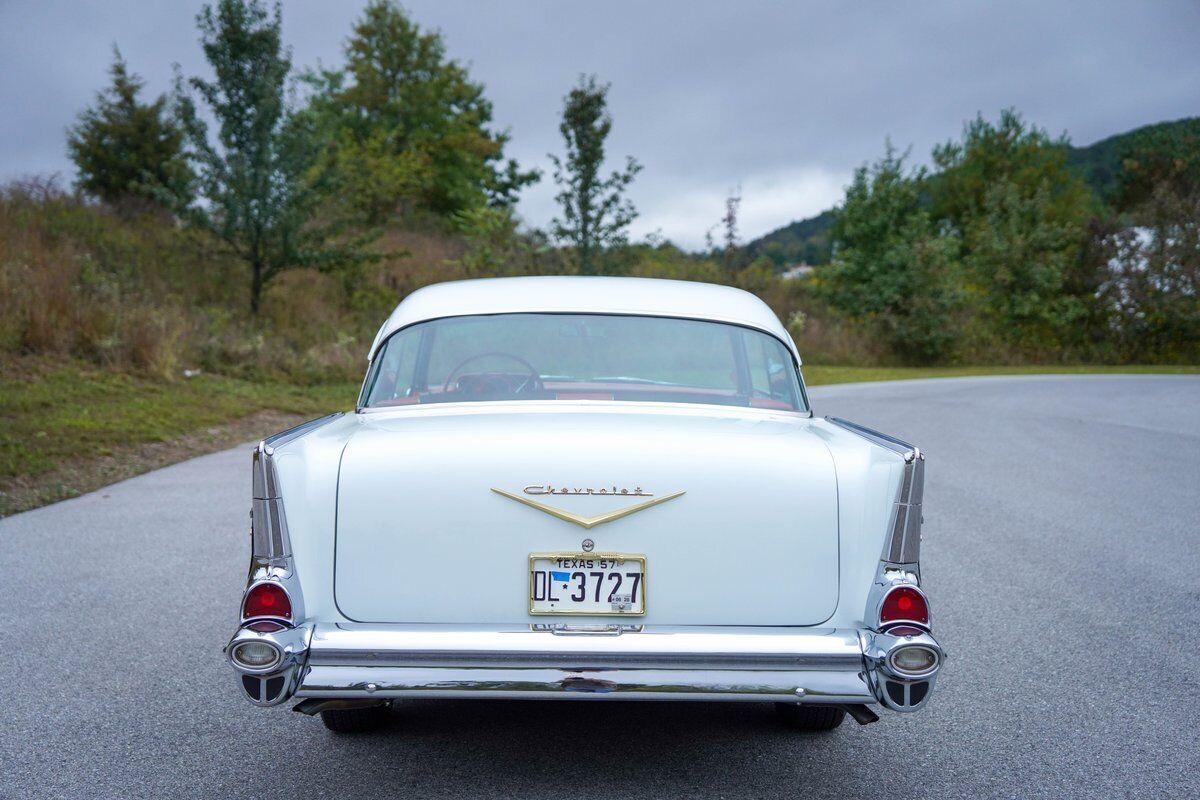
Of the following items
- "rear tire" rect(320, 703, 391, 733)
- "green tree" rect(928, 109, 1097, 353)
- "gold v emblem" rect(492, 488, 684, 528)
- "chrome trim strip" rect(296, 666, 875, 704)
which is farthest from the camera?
"green tree" rect(928, 109, 1097, 353)

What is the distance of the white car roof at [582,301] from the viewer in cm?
392

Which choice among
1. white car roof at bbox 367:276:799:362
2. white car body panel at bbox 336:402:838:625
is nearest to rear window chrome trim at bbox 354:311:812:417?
white car roof at bbox 367:276:799:362

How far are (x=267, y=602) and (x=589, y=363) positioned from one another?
1.76m

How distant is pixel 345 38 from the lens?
1617 inches

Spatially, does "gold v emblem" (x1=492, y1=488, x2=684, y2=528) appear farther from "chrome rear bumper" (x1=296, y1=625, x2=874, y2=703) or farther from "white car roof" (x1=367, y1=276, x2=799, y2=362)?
"white car roof" (x1=367, y1=276, x2=799, y2=362)

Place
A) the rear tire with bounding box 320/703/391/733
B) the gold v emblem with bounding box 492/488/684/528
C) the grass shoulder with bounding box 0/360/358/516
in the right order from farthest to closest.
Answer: the grass shoulder with bounding box 0/360/358/516 → the rear tire with bounding box 320/703/391/733 → the gold v emblem with bounding box 492/488/684/528

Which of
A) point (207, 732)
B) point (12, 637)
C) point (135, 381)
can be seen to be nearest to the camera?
point (207, 732)

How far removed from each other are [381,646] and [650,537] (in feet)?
2.60

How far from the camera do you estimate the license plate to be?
2734 millimetres

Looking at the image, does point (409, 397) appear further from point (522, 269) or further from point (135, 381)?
point (522, 269)

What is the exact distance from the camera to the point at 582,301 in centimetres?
396

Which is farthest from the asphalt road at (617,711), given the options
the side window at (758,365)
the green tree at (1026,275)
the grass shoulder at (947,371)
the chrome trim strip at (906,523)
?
the green tree at (1026,275)

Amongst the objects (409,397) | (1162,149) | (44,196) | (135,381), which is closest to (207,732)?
(409,397)

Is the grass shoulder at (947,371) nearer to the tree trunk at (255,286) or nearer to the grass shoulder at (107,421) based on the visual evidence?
the tree trunk at (255,286)
